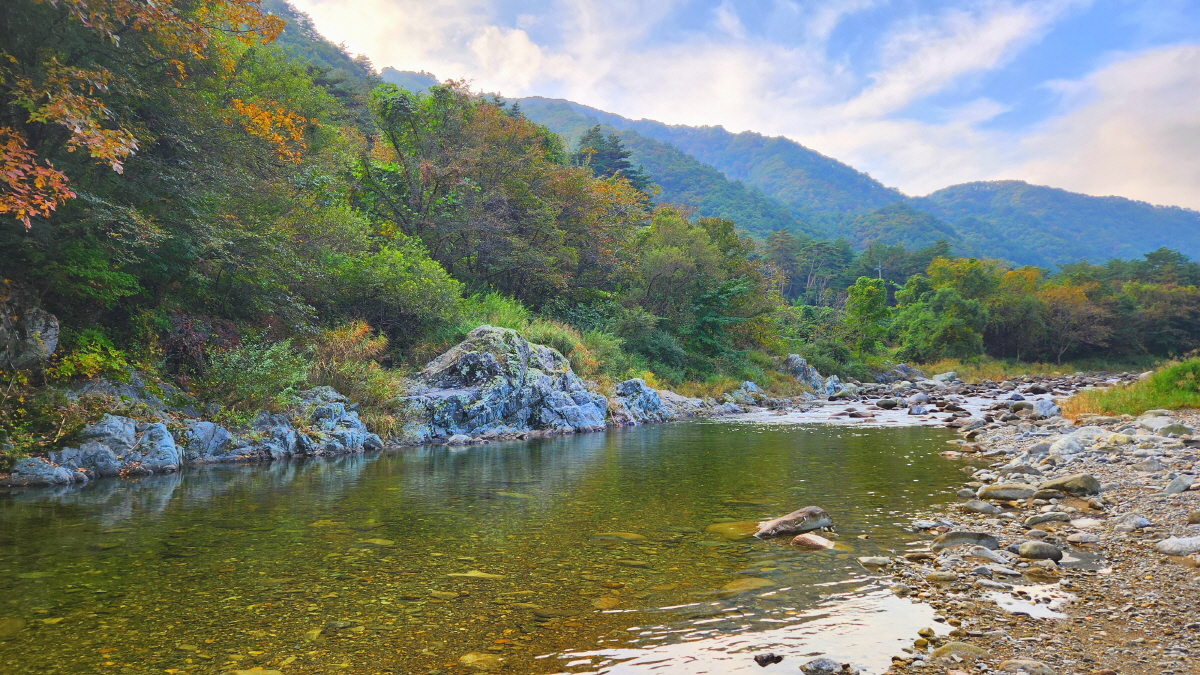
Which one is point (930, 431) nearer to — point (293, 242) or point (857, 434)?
point (857, 434)

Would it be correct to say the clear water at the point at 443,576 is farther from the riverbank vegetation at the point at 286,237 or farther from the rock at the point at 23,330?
the riverbank vegetation at the point at 286,237

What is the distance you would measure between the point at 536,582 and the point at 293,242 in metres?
14.2

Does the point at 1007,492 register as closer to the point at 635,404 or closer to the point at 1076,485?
the point at 1076,485

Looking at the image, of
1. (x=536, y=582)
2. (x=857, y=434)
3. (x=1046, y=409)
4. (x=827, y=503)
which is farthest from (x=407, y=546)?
(x=1046, y=409)

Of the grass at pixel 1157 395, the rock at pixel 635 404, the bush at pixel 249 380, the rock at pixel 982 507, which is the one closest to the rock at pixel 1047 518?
the rock at pixel 982 507

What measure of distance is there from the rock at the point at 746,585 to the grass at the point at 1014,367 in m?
51.2

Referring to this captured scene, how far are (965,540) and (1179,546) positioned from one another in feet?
5.42

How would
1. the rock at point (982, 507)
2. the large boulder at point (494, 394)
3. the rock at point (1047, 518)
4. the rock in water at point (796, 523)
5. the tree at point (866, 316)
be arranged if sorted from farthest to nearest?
the tree at point (866, 316) → the large boulder at point (494, 394) → the rock at point (982, 507) → the rock at point (1047, 518) → the rock in water at point (796, 523)

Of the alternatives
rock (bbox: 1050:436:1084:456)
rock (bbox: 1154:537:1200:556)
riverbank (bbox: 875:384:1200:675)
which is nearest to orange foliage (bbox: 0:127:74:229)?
riverbank (bbox: 875:384:1200:675)

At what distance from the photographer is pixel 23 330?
984 cm

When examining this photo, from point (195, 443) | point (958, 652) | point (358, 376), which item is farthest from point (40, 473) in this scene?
point (958, 652)

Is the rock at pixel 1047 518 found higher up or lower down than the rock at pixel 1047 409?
lower down

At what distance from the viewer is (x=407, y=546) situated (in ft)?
19.1

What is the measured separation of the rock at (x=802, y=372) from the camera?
3819 cm
